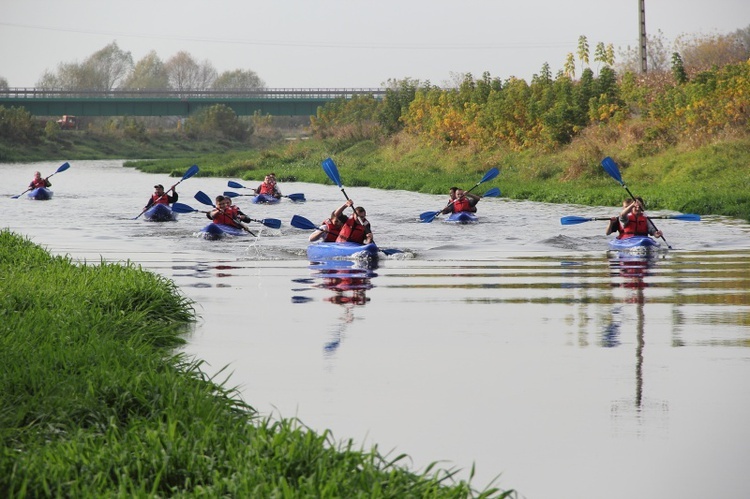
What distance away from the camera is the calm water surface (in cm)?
692

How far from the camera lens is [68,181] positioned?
57.6 metres

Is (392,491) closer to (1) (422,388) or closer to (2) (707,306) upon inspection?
(1) (422,388)

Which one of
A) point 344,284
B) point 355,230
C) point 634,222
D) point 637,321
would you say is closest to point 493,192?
point 634,222

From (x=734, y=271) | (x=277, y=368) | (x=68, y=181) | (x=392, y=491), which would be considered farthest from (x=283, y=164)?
(x=392, y=491)

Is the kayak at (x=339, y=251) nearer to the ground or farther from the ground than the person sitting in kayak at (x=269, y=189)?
nearer to the ground

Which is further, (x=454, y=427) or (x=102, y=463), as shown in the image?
(x=454, y=427)

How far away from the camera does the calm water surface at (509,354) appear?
6918 millimetres

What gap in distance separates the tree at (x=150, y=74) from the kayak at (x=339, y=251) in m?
141

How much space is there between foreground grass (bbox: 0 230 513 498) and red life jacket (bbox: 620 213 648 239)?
13.4 metres

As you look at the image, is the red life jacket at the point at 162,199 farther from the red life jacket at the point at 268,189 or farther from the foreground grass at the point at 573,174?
the foreground grass at the point at 573,174

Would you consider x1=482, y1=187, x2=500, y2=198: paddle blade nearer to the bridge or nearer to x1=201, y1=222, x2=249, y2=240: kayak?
x1=201, y1=222, x2=249, y2=240: kayak

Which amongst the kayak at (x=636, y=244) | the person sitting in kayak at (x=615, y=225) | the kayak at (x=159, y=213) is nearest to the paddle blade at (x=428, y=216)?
the kayak at (x=159, y=213)

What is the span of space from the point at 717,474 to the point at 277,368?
13.1ft

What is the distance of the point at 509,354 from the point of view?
1022 centimetres
